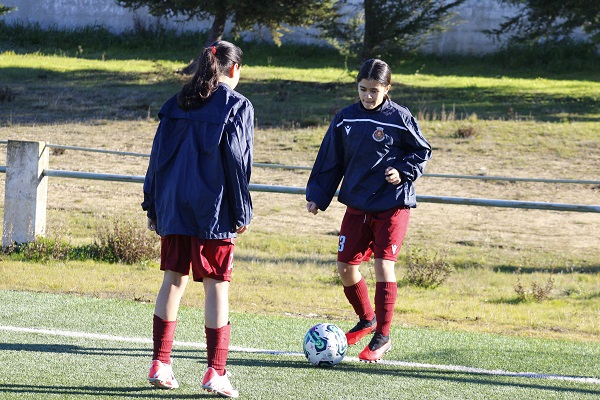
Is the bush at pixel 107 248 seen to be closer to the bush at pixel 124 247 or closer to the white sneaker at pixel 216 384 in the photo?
the bush at pixel 124 247

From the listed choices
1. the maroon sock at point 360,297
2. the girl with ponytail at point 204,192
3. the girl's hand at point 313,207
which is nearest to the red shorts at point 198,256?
the girl with ponytail at point 204,192

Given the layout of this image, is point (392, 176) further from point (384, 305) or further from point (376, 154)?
point (384, 305)

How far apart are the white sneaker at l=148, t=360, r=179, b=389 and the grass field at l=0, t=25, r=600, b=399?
0.09 m

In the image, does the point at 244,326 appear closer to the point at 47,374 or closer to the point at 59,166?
the point at 47,374

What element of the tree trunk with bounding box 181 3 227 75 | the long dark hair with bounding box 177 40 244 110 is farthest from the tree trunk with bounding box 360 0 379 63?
the long dark hair with bounding box 177 40 244 110

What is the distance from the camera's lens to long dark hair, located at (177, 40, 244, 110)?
15.5ft

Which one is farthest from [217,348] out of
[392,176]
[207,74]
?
[392,176]

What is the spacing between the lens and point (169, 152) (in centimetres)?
475

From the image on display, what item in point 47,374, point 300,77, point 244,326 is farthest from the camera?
point 300,77

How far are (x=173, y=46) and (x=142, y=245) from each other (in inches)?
880

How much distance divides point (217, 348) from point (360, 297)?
5.28 feet

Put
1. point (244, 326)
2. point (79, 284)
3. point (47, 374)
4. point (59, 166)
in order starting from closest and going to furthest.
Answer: point (47, 374)
point (244, 326)
point (79, 284)
point (59, 166)

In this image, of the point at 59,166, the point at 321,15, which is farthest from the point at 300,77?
the point at 59,166

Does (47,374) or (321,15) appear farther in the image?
(321,15)
